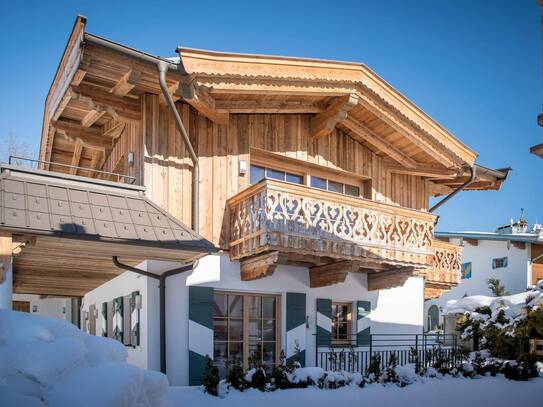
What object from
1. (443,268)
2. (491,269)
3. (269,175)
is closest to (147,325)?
(269,175)

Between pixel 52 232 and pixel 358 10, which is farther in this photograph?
pixel 358 10

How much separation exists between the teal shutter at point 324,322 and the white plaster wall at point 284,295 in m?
0.11

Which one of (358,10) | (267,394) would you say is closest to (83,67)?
(267,394)

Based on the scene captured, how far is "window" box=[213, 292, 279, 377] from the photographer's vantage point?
10.7 m

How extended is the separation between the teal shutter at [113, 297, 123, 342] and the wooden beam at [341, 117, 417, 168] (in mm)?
5816

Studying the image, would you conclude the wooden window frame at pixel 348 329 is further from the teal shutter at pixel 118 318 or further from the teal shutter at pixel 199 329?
the teal shutter at pixel 118 318

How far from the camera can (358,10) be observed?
14.8 m

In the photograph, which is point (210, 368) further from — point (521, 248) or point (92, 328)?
point (521, 248)

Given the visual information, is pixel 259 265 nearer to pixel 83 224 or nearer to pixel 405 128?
pixel 83 224

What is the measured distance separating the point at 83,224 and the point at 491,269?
88.3 feet

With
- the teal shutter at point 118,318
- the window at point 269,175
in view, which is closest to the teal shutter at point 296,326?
the window at point 269,175

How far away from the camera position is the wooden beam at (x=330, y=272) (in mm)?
11117

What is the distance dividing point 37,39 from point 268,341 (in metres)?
7.62

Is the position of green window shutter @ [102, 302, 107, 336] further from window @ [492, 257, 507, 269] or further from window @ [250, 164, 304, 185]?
window @ [492, 257, 507, 269]
